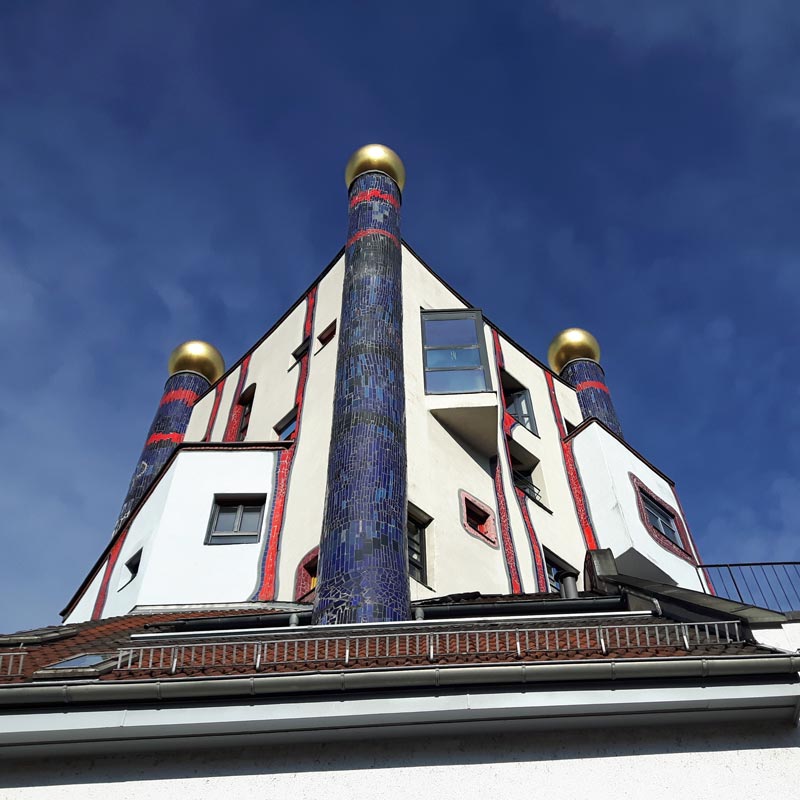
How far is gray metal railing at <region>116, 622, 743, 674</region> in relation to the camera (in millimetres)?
4648

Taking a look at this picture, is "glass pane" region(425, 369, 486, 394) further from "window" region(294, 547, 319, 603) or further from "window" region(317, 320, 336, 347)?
"window" region(294, 547, 319, 603)

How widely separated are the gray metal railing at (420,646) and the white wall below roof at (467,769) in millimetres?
412

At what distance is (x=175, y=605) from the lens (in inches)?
415

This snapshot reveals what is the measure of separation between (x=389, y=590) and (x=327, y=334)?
6.77 m

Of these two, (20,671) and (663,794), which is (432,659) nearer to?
(663,794)

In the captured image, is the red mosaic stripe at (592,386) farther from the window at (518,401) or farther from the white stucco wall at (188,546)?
the white stucco wall at (188,546)

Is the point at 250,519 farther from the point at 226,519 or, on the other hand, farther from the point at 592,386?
the point at 592,386

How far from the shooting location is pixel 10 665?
504cm

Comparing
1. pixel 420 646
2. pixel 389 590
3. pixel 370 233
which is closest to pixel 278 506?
pixel 389 590

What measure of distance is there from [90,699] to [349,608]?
3.80m

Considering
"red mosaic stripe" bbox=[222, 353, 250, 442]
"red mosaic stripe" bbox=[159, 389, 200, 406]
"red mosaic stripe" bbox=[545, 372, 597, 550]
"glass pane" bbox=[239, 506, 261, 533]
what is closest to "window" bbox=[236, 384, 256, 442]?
"red mosaic stripe" bbox=[222, 353, 250, 442]

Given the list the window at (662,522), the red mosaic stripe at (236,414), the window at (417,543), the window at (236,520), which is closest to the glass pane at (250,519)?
the window at (236,520)

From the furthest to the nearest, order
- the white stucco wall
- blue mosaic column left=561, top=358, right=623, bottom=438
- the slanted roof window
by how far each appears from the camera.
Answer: blue mosaic column left=561, top=358, right=623, bottom=438 → the white stucco wall → the slanted roof window

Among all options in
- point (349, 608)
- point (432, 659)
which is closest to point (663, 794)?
point (432, 659)
